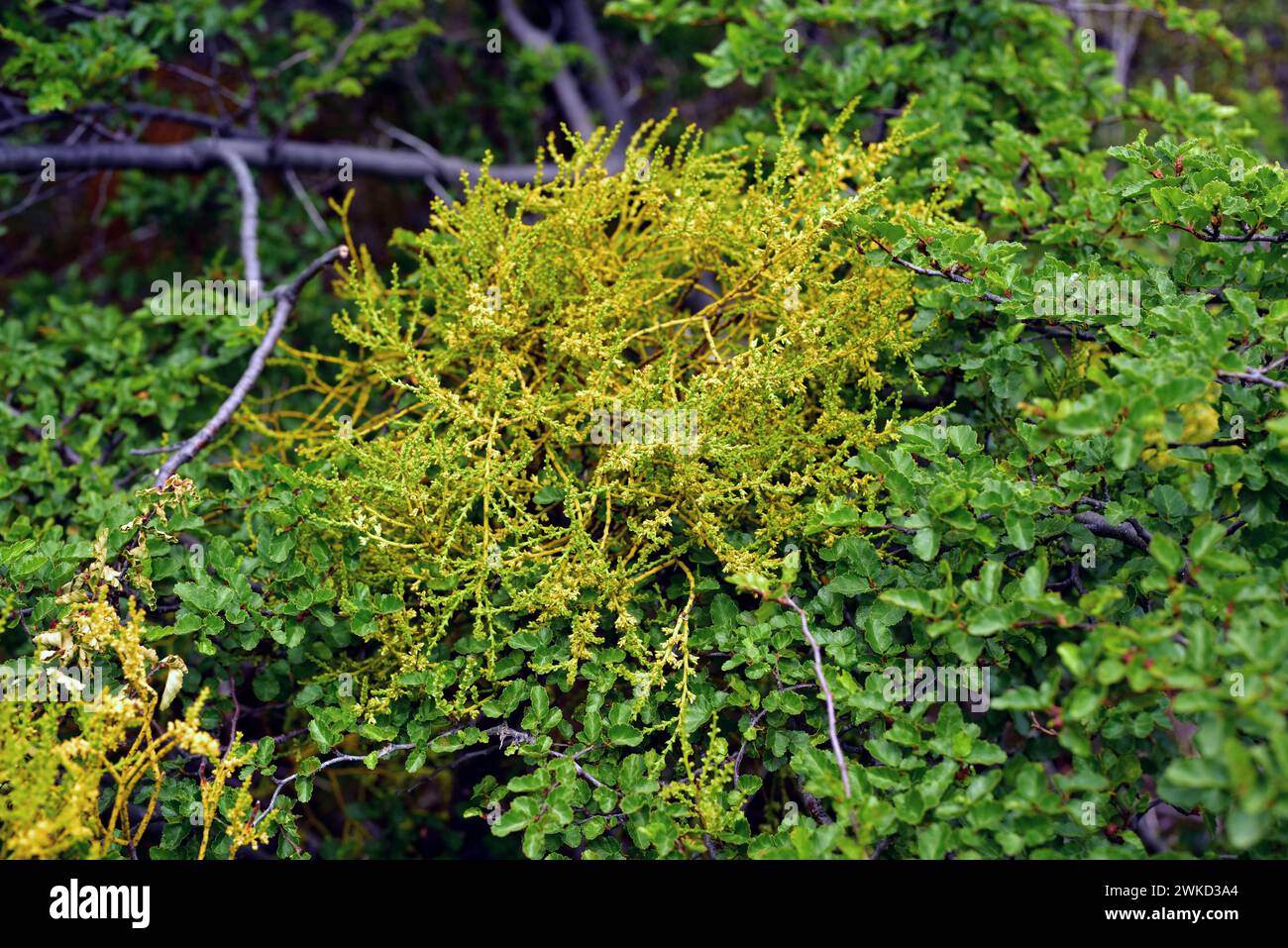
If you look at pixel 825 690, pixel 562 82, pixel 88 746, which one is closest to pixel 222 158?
pixel 562 82

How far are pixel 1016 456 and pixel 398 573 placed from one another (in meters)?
1.38

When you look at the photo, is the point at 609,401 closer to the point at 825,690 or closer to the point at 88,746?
the point at 825,690

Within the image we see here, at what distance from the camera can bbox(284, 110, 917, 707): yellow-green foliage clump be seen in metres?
1.96

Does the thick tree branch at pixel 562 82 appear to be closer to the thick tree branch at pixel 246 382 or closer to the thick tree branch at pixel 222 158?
the thick tree branch at pixel 222 158

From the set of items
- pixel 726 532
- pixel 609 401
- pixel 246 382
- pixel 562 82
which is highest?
pixel 562 82

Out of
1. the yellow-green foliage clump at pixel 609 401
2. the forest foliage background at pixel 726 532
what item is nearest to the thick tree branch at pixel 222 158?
the forest foliage background at pixel 726 532

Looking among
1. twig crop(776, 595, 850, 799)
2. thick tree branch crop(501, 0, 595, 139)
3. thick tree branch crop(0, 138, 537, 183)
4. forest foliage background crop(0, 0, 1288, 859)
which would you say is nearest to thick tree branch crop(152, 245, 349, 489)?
forest foliage background crop(0, 0, 1288, 859)

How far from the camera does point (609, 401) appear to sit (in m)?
2.05

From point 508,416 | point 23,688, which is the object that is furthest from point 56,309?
point 508,416

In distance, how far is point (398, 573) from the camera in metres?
2.04

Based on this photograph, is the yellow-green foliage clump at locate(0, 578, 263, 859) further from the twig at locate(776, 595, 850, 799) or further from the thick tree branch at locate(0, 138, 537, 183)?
the thick tree branch at locate(0, 138, 537, 183)

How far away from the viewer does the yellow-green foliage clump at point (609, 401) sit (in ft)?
6.44
